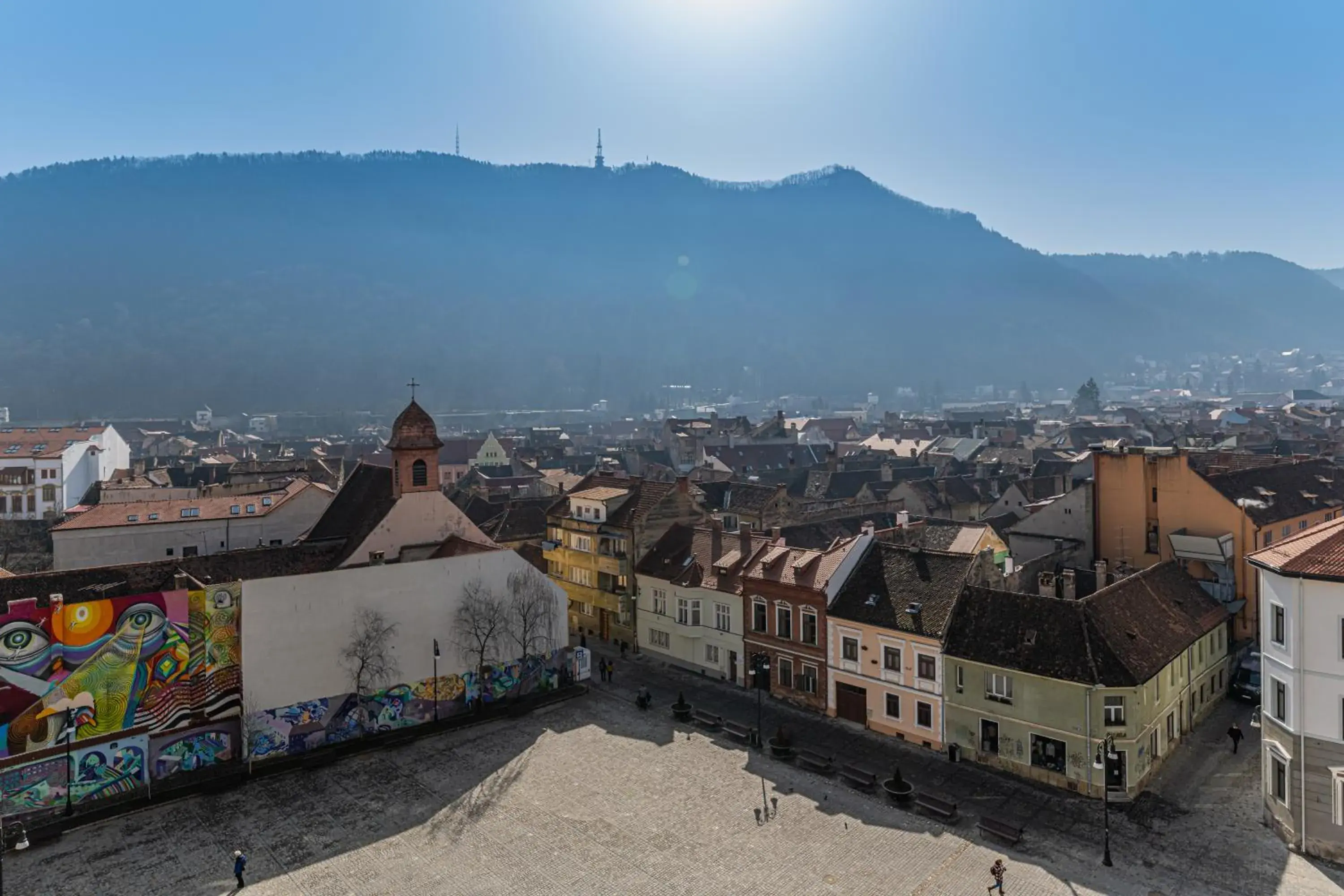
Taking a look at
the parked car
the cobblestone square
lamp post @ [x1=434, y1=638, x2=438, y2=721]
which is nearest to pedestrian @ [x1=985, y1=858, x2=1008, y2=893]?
the cobblestone square

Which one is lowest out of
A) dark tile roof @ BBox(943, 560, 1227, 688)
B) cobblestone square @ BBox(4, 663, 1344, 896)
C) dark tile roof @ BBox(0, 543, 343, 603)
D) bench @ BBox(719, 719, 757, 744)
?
cobblestone square @ BBox(4, 663, 1344, 896)

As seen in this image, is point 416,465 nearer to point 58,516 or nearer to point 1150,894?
point 1150,894

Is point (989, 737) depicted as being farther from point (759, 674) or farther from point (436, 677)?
point (436, 677)

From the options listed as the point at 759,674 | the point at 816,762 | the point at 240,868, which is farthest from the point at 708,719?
the point at 240,868

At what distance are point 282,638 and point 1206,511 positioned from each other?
52.4 metres

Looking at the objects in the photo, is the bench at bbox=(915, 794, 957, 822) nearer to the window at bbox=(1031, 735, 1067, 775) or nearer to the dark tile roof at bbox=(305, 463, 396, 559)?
the window at bbox=(1031, 735, 1067, 775)

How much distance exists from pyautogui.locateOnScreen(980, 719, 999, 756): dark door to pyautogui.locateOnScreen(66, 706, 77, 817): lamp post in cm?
3830

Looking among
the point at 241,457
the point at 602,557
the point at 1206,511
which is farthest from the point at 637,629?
the point at 241,457

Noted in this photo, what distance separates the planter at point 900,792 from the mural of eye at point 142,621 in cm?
3170

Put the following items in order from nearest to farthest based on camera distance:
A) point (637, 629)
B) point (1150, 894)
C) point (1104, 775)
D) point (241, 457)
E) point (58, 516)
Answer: point (1150, 894) < point (1104, 775) < point (637, 629) < point (58, 516) < point (241, 457)

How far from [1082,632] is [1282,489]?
31549 mm

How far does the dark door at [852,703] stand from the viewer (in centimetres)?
4069

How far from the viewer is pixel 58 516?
8162 centimetres

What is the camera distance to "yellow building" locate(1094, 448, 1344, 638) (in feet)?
157
